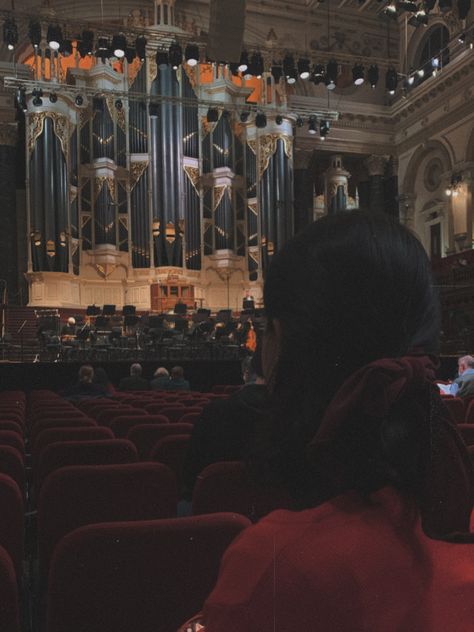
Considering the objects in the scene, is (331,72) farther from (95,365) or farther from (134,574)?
(134,574)

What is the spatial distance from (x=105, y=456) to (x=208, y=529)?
4.66ft

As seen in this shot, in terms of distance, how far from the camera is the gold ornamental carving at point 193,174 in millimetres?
19406

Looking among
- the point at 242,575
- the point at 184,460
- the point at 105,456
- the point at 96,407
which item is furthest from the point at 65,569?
the point at 96,407

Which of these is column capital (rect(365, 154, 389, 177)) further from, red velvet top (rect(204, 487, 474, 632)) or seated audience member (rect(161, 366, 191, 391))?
red velvet top (rect(204, 487, 474, 632))

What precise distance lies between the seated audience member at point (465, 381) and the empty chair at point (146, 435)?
348 centimetres

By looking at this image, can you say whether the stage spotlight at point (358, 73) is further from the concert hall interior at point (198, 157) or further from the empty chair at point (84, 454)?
the empty chair at point (84, 454)

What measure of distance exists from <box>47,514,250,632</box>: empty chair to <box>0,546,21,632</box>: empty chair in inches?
3.0

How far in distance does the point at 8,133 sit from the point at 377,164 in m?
11.5

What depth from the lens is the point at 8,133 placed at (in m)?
18.1

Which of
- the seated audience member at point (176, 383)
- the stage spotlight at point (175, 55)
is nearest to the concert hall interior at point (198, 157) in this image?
the stage spotlight at point (175, 55)

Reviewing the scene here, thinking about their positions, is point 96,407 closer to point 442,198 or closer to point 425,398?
point 425,398

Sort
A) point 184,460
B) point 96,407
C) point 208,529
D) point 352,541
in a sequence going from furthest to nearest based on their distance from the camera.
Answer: point 96,407
point 184,460
point 208,529
point 352,541

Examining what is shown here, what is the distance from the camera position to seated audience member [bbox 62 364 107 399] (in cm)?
743

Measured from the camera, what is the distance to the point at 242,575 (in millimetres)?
723
